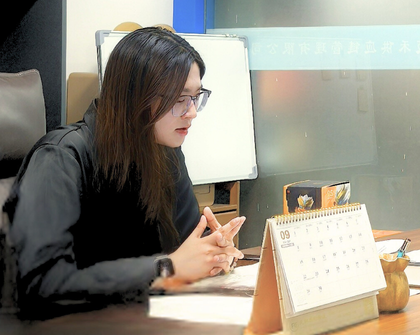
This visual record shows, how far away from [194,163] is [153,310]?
2488mm

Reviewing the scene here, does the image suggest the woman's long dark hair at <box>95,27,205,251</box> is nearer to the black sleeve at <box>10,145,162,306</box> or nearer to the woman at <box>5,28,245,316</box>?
the woman at <box>5,28,245,316</box>

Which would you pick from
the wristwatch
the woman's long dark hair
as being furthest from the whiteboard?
the wristwatch

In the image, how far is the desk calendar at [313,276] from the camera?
91cm

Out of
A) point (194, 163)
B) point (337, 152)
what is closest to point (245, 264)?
point (194, 163)

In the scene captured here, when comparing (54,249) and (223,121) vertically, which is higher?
(223,121)

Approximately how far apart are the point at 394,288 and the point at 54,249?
0.66 meters

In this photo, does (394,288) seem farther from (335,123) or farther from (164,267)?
(335,123)

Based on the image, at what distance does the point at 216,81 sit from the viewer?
137 inches

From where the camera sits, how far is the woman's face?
57.2 inches

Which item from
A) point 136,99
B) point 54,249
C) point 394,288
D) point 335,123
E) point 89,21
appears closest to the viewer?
point 394,288

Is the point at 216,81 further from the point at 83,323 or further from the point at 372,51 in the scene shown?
the point at 83,323

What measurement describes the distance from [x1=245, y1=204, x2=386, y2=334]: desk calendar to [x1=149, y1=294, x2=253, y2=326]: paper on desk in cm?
4

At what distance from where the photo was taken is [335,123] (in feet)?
12.0

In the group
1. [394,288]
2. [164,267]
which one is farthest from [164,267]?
[394,288]
